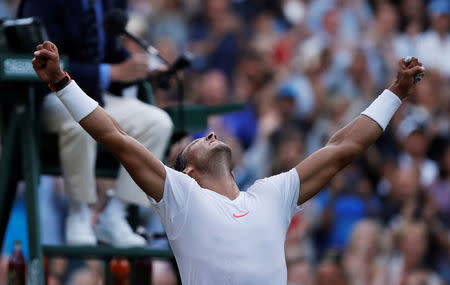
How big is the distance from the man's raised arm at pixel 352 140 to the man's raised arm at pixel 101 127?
0.78 m

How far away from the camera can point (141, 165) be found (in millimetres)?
4285

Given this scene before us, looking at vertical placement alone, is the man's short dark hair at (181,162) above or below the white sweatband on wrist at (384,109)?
below

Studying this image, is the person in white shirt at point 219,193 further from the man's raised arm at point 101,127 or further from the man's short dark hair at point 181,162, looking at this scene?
the man's short dark hair at point 181,162

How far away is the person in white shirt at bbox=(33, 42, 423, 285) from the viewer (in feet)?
13.9

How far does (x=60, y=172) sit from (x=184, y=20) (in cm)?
631

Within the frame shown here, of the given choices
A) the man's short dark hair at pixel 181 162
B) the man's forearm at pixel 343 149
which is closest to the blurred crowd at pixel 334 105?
the man's short dark hair at pixel 181 162

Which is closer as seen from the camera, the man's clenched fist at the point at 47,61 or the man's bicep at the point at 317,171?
the man's clenched fist at the point at 47,61

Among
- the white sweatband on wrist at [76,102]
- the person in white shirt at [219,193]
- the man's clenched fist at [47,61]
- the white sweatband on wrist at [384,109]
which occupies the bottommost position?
the person in white shirt at [219,193]

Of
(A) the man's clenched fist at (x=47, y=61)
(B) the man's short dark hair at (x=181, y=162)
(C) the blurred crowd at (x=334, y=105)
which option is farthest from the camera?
(C) the blurred crowd at (x=334, y=105)

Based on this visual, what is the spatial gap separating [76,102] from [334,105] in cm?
655

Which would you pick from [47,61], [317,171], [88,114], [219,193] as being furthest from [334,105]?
[47,61]

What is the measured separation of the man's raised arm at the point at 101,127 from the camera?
417 centimetres

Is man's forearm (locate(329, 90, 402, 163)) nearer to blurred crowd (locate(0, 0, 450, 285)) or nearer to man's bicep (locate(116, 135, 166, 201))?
man's bicep (locate(116, 135, 166, 201))

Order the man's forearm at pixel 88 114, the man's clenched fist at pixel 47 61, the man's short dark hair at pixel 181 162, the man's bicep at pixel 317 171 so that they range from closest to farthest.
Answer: the man's clenched fist at pixel 47 61, the man's forearm at pixel 88 114, the man's bicep at pixel 317 171, the man's short dark hair at pixel 181 162
